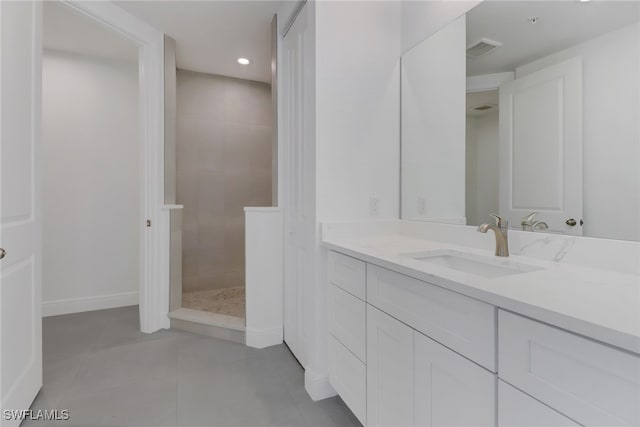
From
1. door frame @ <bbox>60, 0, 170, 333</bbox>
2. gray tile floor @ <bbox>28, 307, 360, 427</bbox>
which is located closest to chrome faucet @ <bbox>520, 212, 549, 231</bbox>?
gray tile floor @ <bbox>28, 307, 360, 427</bbox>

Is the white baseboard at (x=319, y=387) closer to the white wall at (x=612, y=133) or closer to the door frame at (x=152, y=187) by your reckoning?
the white wall at (x=612, y=133)

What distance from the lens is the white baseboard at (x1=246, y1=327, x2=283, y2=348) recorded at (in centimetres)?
215

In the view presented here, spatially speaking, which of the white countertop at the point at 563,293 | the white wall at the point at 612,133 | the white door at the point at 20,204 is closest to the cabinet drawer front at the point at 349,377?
the white countertop at the point at 563,293

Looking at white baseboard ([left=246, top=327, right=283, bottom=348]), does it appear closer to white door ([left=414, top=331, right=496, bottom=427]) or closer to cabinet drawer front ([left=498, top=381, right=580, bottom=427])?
white door ([left=414, top=331, right=496, bottom=427])

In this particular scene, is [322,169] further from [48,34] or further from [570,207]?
[48,34]

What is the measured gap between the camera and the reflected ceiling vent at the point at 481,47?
138cm

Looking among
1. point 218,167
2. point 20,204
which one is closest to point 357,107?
point 20,204

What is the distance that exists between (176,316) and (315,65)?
219 cm

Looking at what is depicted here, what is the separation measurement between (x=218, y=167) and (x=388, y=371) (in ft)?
9.54

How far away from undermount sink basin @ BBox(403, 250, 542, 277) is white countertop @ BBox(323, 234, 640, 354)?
0.18 feet

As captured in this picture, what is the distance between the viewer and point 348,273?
1375 millimetres

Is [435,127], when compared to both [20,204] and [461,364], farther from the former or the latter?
[20,204]

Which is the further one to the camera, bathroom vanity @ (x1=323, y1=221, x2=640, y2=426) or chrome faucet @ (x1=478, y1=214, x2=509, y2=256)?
chrome faucet @ (x1=478, y1=214, x2=509, y2=256)

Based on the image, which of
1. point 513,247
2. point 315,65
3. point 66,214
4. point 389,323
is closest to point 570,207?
point 513,247
